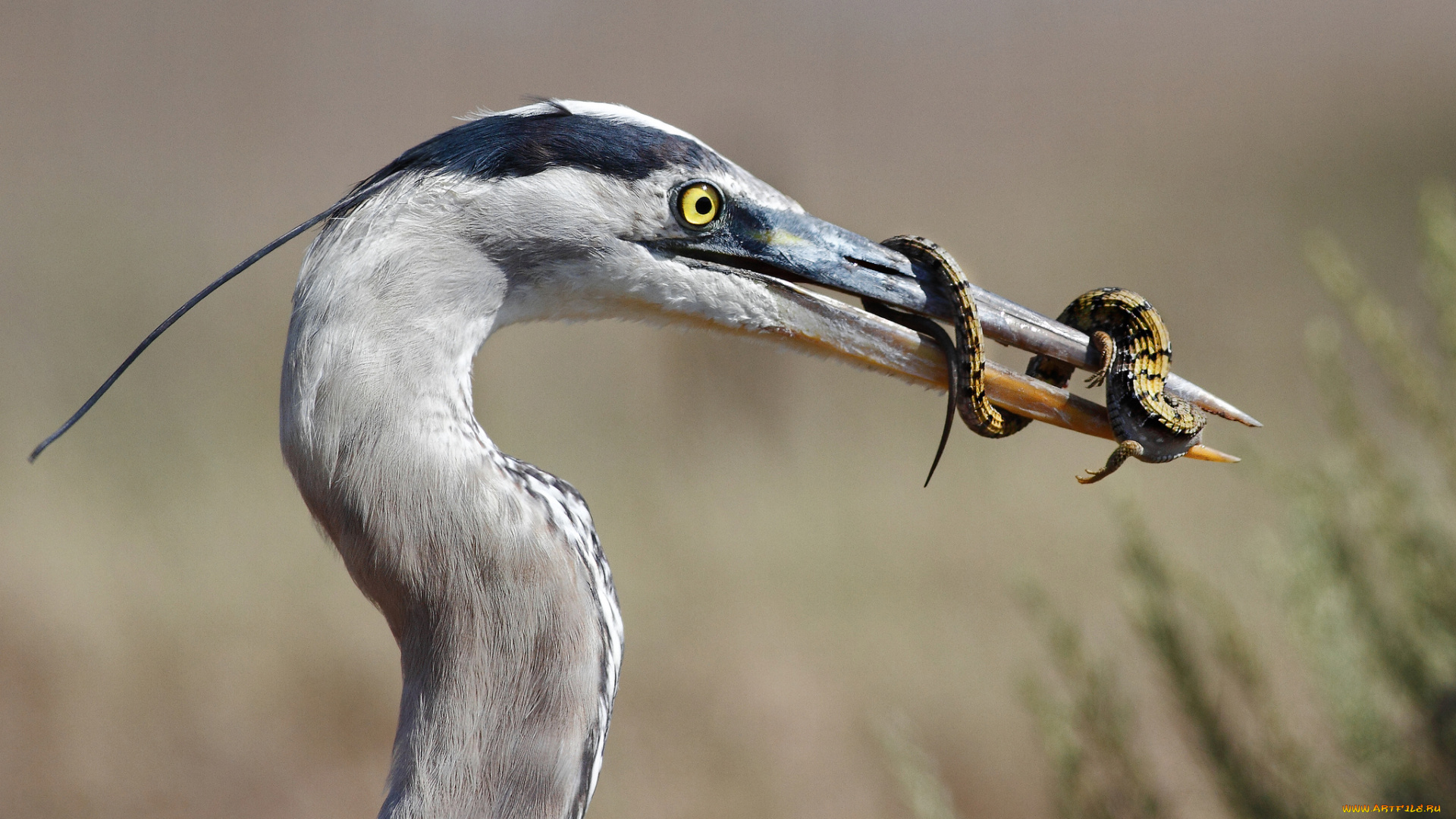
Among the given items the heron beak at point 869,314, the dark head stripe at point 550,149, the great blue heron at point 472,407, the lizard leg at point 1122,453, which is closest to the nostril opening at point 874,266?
the heron beak at point 869,314

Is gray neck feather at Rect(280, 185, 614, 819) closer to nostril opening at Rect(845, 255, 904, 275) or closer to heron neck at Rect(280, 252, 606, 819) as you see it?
heron neck at Rect(280, 252, 606, 819)

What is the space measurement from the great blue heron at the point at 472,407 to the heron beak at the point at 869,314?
0.02 m

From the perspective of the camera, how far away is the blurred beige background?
3.66m

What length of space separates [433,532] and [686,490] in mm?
4331

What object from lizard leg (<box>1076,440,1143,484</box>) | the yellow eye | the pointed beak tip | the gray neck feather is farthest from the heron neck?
the pointed beak tip

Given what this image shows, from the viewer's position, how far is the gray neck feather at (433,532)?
3.46 feet

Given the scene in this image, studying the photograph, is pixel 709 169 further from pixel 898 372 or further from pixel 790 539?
pixel 790 539

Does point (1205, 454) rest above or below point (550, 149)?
below

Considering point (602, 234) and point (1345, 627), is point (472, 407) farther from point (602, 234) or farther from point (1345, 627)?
point (1345, 627)

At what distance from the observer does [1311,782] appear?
2.46m

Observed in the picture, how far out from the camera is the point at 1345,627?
224cm

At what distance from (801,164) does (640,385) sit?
17.0ft

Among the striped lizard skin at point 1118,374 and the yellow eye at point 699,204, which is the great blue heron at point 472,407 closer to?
the yellow eye at point 699,204

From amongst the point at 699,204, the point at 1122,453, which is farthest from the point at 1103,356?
the point at 699,204
